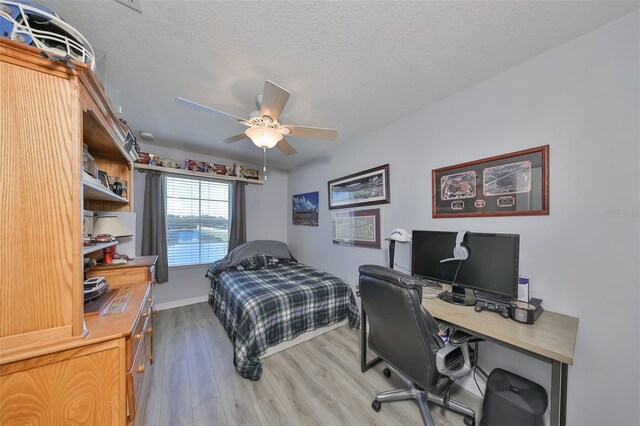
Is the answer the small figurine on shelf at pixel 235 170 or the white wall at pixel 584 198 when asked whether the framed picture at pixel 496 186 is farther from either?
the small figurine on shelf at pixel 235 170

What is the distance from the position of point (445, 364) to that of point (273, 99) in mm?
2010

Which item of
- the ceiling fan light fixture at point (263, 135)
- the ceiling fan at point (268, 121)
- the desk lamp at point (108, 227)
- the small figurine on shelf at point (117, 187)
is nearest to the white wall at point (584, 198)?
the ceiling fan at point (268, 121)

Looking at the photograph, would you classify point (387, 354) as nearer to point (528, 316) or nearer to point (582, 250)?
point (528, 316)

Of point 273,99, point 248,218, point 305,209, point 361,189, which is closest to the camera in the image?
point 273,99

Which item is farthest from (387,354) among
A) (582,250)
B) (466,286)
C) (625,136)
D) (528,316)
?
(625,136)

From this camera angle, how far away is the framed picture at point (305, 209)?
3.87 m

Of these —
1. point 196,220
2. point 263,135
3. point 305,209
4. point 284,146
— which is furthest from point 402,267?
point 196,220

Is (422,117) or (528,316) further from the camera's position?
(422,117)

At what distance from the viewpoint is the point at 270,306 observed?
2.18 metres

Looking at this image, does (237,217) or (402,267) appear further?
(237,217)

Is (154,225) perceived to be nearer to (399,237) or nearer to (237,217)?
(237,217)

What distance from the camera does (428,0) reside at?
1.13 meters

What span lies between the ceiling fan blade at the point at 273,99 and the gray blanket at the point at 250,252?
233 centimetres

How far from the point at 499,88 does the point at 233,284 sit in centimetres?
326
